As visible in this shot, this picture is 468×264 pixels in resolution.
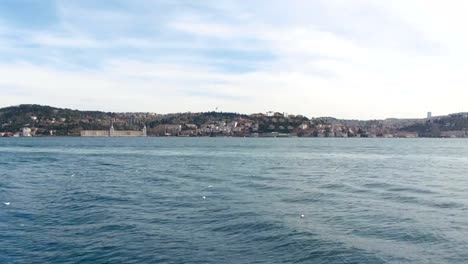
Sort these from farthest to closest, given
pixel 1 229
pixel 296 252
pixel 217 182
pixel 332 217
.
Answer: pixel 217 182 < pixel 332 217 < pixel 1 229 < pixel 296 252

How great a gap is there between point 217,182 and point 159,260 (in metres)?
21.2

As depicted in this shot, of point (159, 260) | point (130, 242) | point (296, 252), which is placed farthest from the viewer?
point (130, 242)

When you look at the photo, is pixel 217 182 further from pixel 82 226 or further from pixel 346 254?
pixel 346 254

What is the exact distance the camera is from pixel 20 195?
94.3 feet

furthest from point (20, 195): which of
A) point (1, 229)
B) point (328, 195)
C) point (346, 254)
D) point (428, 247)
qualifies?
point (428, 247)

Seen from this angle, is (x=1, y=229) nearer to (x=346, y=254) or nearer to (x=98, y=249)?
(x=98, y=249)

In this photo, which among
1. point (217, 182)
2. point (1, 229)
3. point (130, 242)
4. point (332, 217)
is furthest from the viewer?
point (217, 182)

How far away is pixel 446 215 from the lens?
22.5m

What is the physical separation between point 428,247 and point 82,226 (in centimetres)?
1282

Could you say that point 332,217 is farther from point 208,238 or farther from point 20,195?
point 20,195

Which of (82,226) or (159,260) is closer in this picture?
(159,260)

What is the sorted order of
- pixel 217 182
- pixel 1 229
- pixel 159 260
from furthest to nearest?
1. pixel 217 182
2. pixel 1 229
3. pixel 159 260

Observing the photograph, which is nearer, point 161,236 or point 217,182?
point 161,236

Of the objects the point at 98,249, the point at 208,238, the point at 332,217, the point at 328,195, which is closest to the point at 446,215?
the point at 332,217
